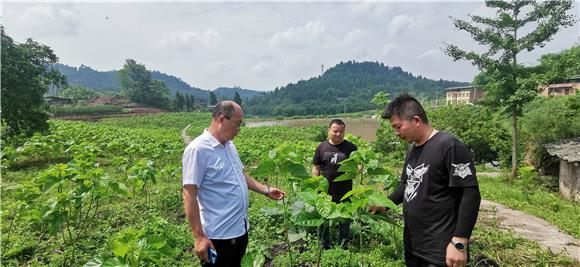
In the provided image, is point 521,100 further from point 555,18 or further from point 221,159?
point 221,159

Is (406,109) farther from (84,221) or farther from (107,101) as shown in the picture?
(107,101)

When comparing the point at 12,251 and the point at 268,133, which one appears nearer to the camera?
the point at 12,251

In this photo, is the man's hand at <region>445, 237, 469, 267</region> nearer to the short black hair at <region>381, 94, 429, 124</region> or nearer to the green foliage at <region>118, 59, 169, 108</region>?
the short black hair at <region>381, 94, 429, 124</region>

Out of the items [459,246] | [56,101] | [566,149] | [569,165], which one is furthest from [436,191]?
[56,101]

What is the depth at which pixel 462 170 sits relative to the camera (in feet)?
6.63

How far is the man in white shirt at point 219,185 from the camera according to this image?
2.40m

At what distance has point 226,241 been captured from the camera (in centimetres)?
251

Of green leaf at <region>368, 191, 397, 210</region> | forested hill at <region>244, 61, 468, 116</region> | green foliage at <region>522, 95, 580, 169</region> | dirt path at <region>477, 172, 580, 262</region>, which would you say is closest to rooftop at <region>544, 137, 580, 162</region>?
green foliage at <region>522, 95, 580, 169</region>

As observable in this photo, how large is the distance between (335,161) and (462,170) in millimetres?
2282

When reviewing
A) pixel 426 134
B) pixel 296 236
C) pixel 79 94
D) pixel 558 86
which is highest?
pixel 79 94

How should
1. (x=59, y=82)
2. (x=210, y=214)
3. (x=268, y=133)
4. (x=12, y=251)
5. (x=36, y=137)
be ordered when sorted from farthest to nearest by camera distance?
(x=268, y=133) → (x=59, y=82) → (x=36, y=137) → (x=12, y=251) → (x=210, y=214)

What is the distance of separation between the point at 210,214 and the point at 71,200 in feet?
7.35

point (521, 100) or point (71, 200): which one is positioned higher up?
point (521, 100)

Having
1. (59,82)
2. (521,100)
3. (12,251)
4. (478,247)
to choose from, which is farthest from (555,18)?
(59,82)
